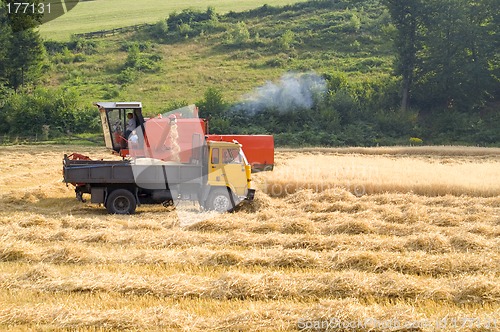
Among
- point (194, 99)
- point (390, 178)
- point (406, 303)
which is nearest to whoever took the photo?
point (406, 303)

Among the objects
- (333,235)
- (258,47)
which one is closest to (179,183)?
(333,235)

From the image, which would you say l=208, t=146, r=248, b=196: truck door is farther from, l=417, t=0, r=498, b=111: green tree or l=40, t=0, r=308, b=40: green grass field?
l=40, t=0, r=308, b=40: green grass field

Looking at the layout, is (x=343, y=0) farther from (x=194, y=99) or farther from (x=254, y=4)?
(x=194, y=99)

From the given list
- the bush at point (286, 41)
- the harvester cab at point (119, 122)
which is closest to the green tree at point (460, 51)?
the bush at point (286, 41)

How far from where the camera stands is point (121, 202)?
601 inches

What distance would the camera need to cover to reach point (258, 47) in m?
60.2

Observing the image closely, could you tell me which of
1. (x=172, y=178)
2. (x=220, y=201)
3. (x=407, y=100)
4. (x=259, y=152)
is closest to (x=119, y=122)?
(x=172, y=178)

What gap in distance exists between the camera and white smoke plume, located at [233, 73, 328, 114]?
136ft

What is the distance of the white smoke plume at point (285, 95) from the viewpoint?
136 ft

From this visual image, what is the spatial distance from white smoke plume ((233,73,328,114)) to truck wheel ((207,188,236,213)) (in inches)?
1033

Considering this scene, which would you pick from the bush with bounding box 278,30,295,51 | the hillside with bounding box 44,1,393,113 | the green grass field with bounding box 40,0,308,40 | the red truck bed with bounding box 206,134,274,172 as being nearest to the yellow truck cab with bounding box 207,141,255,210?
the red truck bed with bounding box 206,134,274,172

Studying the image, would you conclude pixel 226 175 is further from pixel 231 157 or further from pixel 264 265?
pixel 264 265

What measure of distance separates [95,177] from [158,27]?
5424 cm

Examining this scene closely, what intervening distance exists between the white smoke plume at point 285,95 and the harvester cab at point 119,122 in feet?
80.3
